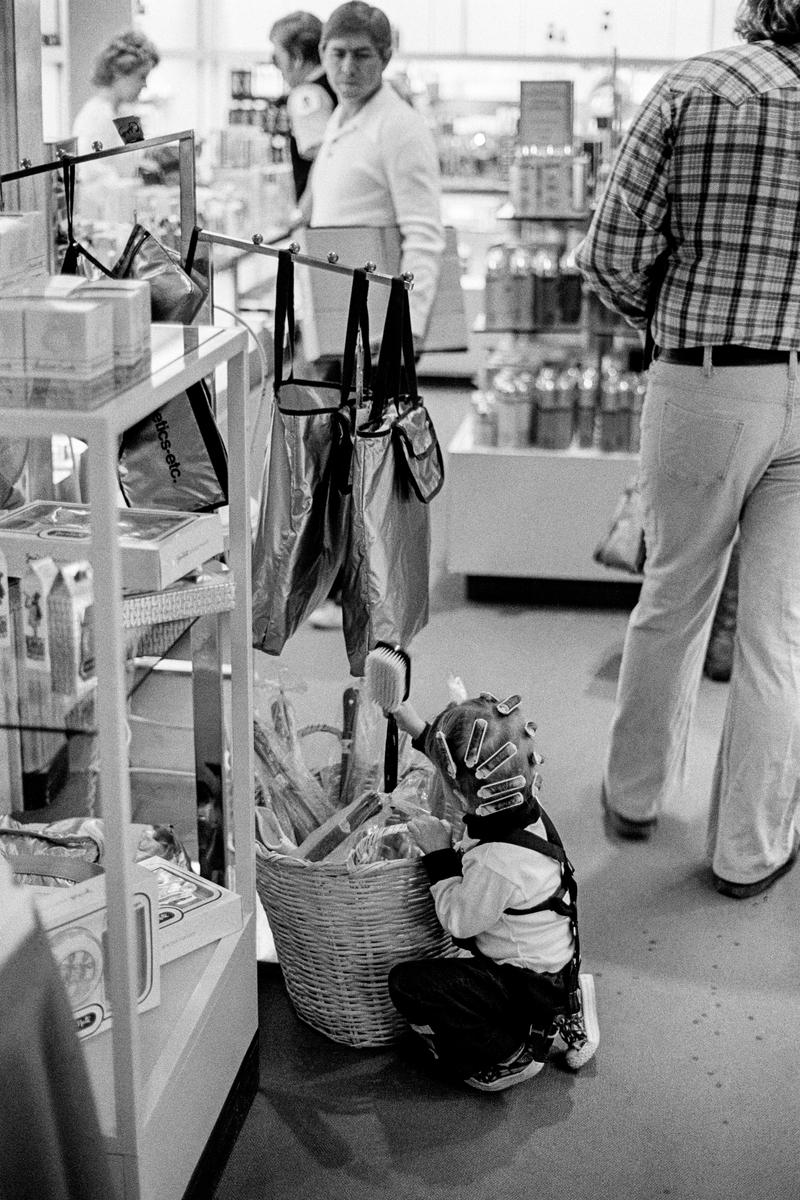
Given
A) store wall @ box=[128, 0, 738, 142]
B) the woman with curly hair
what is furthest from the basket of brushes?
store wall @ box=[128, 0, 738, 142]

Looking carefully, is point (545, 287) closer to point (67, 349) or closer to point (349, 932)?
point (349, 932)

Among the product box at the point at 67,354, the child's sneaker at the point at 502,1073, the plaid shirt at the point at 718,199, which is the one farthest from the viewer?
the plaid shirt at the point at 718,199

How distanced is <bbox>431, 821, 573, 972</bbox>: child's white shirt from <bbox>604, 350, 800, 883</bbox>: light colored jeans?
76 cm

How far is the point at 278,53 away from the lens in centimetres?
523

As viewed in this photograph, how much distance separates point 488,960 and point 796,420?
1.22 m

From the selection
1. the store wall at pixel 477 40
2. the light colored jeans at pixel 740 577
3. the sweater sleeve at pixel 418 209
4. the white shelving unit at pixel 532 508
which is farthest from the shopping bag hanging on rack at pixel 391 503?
the store wall at pixel 477 40

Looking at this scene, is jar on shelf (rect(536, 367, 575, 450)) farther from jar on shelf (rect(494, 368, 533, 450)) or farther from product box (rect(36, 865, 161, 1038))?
product box (rect(36, 865, 161, 1038))

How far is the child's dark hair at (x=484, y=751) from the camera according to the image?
93.0 inches

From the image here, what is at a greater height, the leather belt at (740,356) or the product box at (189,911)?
the leather belt at (740,356)

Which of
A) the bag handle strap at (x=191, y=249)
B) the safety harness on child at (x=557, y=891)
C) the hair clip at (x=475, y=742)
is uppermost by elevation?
the bag handle strap at (x=191, y=249)

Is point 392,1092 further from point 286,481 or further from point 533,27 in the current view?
point 533,27

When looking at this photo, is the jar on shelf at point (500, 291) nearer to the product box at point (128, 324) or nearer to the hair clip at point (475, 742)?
the hair clip at point (475, 742)

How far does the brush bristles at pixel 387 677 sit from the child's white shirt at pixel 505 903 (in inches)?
10.5

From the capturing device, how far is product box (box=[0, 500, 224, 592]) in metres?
1.90
